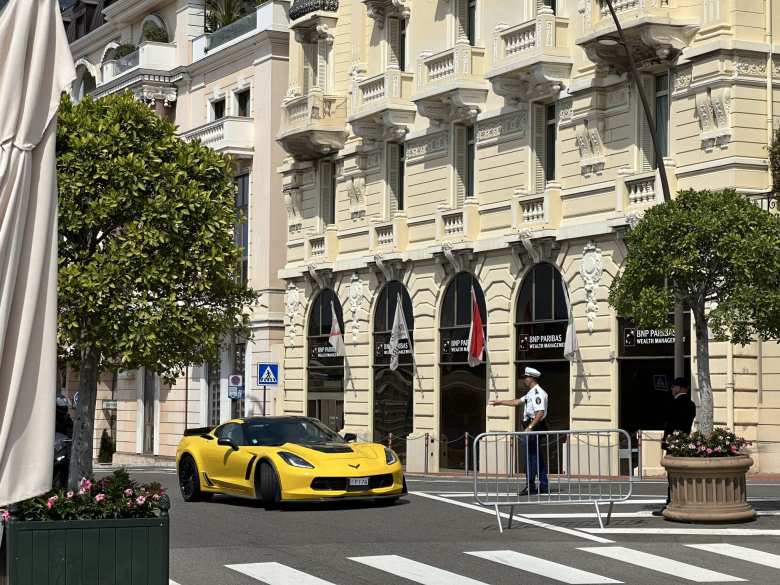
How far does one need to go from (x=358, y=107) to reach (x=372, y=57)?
4.84 feet

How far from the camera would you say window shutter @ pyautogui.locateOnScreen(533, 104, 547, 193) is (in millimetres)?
35031

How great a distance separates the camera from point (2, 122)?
8.20 metres

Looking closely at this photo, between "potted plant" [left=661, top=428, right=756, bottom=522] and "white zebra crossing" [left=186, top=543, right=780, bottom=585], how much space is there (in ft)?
5.01

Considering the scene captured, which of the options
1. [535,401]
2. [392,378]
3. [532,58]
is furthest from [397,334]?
[535,401]

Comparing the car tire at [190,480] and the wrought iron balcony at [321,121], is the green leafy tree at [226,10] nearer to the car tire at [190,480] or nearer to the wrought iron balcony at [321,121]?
the wrought iron balcony at [321,121]

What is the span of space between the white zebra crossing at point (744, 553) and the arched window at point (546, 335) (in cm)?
1793

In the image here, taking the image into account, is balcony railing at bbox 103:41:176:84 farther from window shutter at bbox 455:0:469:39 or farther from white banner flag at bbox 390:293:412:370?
window shutter at bbox 455:0:469:39

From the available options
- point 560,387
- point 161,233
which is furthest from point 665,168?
point 161,233

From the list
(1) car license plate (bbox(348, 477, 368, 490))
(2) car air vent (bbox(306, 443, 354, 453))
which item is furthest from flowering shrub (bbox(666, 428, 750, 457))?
(2) car air vent (bbox(306, 443, 354, 453))

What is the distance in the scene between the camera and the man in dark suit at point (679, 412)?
1839 cm

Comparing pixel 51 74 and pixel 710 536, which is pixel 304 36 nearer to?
pixel 710 536

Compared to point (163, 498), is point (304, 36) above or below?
above

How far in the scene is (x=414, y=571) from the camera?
1414cm

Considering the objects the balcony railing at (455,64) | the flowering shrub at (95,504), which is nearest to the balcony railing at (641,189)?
the balcony railing at (455,64)
